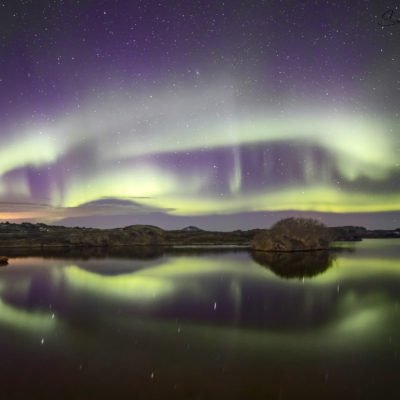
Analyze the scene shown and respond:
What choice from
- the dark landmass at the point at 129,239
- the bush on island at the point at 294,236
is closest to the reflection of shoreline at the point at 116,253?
the bush on island at the point at 294,236

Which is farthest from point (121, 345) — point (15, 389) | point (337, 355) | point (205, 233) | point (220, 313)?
point (205, 233)

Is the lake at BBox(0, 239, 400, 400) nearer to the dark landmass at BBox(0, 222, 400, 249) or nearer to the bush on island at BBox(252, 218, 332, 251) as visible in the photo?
the bush on island at BBox(252, 218, 332, 251)

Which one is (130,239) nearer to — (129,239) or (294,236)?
(129,239)

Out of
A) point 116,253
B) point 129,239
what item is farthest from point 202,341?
point 129,239

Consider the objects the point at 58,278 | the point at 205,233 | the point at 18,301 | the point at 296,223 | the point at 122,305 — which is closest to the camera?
the point at 122,305

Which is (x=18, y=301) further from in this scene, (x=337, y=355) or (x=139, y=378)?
(x=337, y=355)

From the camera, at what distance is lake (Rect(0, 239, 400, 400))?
21.9ft

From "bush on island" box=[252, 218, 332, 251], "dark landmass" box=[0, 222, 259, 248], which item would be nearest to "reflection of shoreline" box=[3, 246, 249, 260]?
"bush on island" box=[252, 218, 332, 251]

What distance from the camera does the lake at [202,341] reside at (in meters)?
6.67

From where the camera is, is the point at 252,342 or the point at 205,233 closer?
the point at 252,342

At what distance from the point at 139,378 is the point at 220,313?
589 centimetres

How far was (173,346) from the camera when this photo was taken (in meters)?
9.05

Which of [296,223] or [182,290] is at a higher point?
[296,223]

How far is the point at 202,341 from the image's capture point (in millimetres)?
9492
